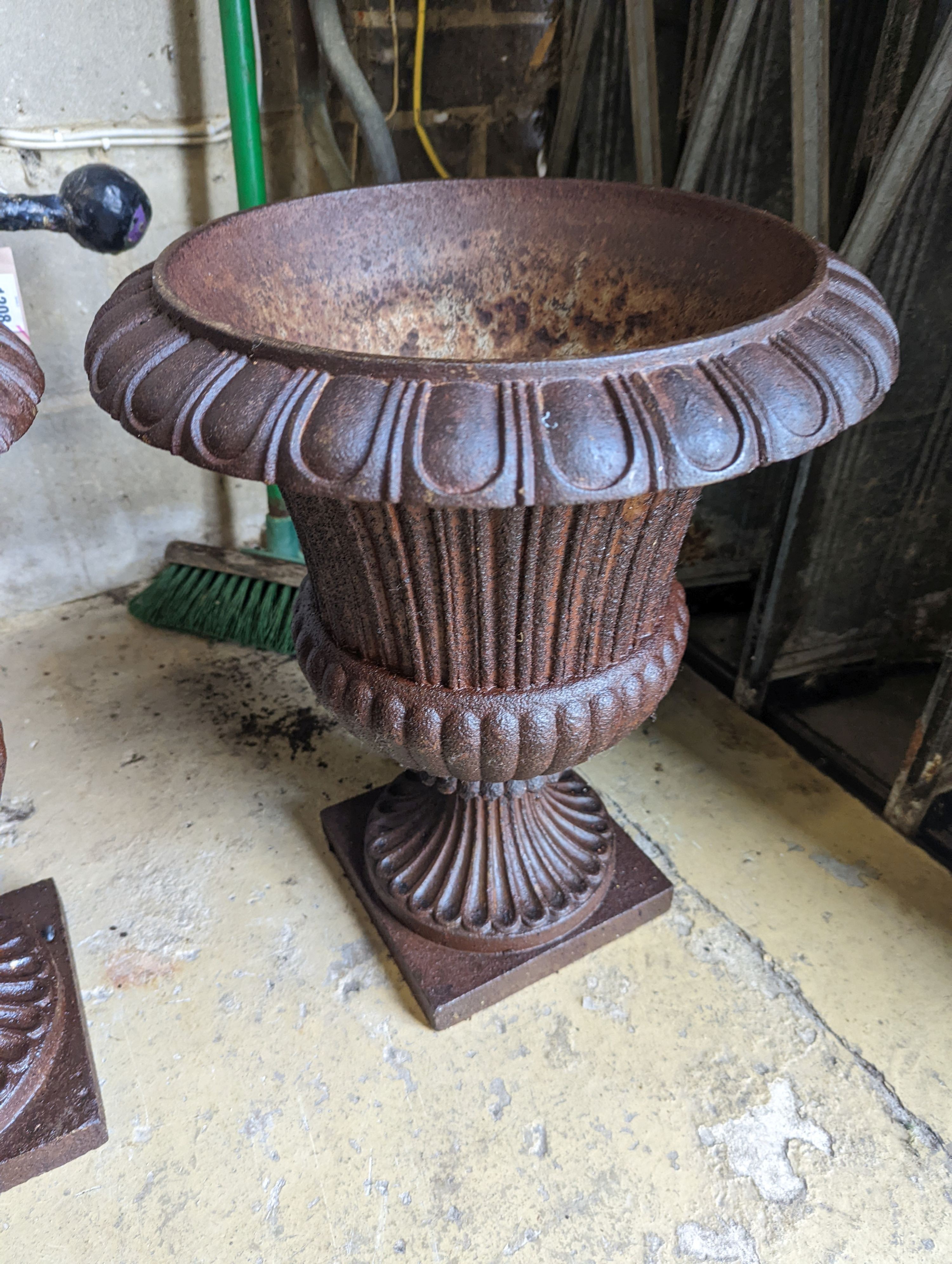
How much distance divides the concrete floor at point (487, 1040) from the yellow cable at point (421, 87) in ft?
4.17

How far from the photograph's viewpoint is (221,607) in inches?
80.7

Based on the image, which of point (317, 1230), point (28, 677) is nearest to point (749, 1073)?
point (317, 1230)

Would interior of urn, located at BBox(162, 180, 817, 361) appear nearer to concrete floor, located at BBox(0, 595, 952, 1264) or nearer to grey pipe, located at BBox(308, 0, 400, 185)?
grey pipe, located at BBox(308, 0, 400, 185)

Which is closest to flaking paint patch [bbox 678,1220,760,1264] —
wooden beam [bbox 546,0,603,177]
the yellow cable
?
the yellow cable

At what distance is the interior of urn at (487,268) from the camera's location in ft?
3.68

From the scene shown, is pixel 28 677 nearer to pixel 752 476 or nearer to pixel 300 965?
pixel 300 965

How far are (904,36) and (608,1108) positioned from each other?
5.05 feet

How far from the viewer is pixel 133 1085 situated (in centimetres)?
121

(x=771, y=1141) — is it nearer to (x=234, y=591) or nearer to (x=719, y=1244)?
(x=719, y=1244)

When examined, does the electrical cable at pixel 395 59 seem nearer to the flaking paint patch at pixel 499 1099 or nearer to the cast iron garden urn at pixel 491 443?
the cast iron garden urn at pixel 491 443

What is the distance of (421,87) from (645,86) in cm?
52

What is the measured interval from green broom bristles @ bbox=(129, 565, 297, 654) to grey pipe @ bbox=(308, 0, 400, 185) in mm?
932

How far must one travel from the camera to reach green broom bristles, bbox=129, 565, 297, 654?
78.8 inches

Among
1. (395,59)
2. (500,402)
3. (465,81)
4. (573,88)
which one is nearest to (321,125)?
(395,59)
